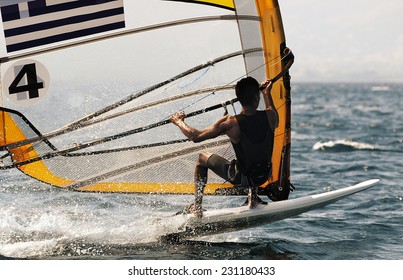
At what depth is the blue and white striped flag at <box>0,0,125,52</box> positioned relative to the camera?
557cm

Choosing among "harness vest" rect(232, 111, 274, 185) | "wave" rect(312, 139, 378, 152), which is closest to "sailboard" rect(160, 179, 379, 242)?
"harness vest" rect(232, 111, 274, 185)

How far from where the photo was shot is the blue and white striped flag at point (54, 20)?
5.57m

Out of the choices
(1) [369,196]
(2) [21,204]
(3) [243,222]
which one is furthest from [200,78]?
(1) [369,196]

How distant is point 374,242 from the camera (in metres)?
6.25

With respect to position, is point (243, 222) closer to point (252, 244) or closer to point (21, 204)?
point (252, 244)

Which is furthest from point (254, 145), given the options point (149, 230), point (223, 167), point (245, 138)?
point (149, 230)

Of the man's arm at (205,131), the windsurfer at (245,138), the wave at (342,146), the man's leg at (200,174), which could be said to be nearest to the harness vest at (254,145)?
the windsurfer at (245,138)

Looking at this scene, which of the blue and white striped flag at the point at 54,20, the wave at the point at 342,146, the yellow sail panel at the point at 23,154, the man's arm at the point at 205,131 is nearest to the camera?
the man's arm at the point at 205,131

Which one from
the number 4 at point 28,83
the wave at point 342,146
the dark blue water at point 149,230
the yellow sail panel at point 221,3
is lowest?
the wave at point 342,146

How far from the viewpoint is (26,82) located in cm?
570

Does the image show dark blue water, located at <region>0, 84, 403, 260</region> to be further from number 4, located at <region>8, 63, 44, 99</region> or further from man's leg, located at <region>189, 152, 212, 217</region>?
number 4, located at <region>8, 63, 44, 99</region>

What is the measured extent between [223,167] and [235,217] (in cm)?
49

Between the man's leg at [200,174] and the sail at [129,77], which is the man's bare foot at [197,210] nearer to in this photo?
the man's leg at [200,174]

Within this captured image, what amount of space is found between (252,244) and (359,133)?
12.5 m
